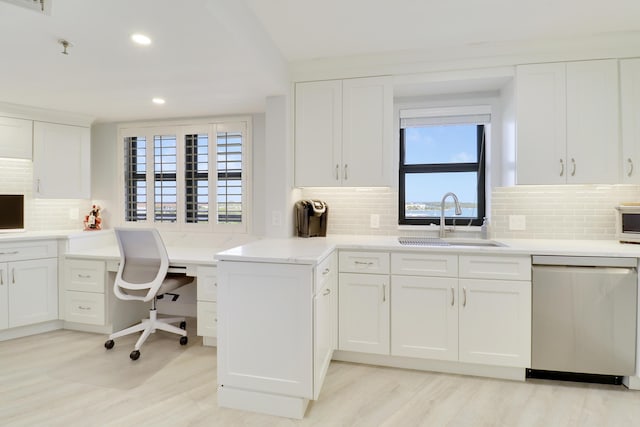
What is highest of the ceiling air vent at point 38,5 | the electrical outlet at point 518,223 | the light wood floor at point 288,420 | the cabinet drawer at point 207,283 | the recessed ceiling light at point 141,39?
the recessed ceiling light at point 141,39

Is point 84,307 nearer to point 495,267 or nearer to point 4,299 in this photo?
point 4,299

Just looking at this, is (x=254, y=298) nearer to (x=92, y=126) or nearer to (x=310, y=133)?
(x=310, y=133)

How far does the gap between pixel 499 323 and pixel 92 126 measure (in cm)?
462

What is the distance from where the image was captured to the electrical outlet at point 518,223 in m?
2.95

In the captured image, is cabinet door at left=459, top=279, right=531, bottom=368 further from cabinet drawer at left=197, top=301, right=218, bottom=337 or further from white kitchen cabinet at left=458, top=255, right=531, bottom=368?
cabinet drawer at left=197, top=301, right=218, bottom=337

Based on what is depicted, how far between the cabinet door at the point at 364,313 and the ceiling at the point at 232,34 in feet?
5.53

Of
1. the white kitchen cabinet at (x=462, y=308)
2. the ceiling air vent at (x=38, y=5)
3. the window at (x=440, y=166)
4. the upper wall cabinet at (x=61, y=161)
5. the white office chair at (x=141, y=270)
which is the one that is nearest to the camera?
the ceiling air vent at (x=38, y=5)

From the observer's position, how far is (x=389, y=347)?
2.53 metres

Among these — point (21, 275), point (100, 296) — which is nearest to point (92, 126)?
point (21, 275)

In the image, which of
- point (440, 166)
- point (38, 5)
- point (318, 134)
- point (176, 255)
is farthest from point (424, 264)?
point (38, 5)

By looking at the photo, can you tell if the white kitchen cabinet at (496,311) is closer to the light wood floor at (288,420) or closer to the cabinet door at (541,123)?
the light wood floor at (288,420)

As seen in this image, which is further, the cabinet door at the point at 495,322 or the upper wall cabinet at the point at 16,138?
the upper wall cabinet at the point at 16,138

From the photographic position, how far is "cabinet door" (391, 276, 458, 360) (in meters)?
2.45

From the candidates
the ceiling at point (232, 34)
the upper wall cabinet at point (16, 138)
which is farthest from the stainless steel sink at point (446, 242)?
the upper wall cabinet at point (16, 138)
